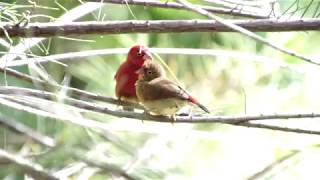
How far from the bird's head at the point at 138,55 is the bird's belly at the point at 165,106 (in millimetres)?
217

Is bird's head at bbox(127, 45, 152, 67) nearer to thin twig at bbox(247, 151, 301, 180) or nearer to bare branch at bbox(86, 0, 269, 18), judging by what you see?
bare branch at bbox(86, 0, 269, 18)

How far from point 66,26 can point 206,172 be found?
0.33m

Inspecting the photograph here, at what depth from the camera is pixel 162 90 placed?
1.38m

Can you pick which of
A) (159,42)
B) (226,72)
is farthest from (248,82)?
(159,42)

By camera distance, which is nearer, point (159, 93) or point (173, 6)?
point (173, 6)

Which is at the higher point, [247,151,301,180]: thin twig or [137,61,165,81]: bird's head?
[137,61,165,81]: bird's head

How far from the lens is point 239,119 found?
108 centimetres

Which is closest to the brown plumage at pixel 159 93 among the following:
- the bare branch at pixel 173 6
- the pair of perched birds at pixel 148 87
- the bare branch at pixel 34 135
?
the pair of perched birds at pixel 148 87

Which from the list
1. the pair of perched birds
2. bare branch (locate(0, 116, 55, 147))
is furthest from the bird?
bare branch (locate(0, 116, 55, 147))

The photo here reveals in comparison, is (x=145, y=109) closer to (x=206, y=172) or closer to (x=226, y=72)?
(x=206, y=172)

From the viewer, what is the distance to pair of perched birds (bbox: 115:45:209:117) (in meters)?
1.33

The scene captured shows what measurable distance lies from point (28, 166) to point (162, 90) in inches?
34.5

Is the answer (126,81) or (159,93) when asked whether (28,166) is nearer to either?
(159,93)

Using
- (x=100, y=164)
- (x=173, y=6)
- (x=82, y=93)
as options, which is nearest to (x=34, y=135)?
(x=100, y=164)
